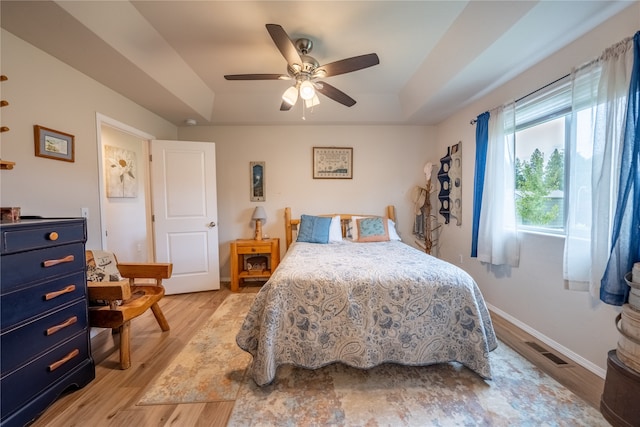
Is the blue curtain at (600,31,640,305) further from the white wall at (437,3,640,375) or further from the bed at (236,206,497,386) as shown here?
the bed at (236,206,497,386)

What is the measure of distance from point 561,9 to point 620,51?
0.44 m

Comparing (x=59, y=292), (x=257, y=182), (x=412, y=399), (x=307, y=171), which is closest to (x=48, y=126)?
(x=59, y=292)

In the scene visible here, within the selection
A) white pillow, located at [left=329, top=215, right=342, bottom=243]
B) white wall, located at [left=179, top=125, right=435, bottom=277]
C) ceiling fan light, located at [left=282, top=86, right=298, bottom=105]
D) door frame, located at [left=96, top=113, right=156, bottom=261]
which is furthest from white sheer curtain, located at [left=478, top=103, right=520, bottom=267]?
door frame, located at [left=96, top=113, right=156, bottom=261]

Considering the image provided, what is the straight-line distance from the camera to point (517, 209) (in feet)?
7.87

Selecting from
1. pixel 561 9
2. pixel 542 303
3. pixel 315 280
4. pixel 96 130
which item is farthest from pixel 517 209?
pixel 96 130

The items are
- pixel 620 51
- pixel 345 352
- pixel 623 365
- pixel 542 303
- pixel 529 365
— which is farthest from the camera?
pixel 542 303

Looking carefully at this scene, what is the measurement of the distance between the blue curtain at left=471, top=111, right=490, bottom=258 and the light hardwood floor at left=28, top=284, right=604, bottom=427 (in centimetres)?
89

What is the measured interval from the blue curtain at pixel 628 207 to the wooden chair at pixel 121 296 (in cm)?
315

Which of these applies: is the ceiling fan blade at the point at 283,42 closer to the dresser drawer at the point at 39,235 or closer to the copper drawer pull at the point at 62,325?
the dresser drawer at the point at 39,235

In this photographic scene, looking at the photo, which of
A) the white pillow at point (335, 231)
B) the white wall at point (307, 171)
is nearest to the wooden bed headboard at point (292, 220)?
the white wall at point (307, 171)

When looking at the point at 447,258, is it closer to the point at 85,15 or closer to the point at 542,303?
the point at 542,303

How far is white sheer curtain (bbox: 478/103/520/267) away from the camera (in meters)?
2.33

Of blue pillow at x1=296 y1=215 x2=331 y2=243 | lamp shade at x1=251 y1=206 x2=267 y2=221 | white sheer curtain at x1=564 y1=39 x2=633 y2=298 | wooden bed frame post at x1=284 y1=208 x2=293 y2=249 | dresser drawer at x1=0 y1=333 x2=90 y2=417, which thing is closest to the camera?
dresser drawer at x1=0 y1=333 x2=90 y2=417

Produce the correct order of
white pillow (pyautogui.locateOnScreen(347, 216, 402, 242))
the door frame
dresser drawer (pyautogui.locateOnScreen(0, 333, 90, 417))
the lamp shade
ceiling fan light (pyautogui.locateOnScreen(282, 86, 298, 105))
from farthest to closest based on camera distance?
the lamp shade < white pillow (pyautogui.locateOnScreen(347, 216, 402, 242)) < the door frame < ceiling fan light (pyautogui.locateOnScreen(282, 86, 298, 105)) < dresser drawer (pyautogui.locateOnScreen(0, 333, 90, 417))
